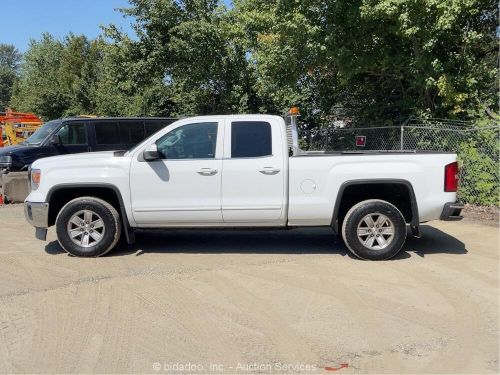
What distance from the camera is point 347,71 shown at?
41.7ft

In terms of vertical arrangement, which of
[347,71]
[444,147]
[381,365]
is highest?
[347,71]

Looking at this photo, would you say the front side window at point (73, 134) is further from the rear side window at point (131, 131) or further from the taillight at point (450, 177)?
the taillight at point (450, 177)

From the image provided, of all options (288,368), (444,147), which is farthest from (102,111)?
(288,368)

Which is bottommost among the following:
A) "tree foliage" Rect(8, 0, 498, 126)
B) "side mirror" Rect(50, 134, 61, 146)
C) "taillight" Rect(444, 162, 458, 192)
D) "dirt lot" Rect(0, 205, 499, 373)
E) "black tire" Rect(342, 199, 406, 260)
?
"dirt lot" Rect(0, 205, 499, 373)

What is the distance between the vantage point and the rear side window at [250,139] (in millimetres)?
6832

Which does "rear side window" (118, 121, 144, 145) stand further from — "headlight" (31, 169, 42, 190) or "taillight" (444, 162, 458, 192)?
"taillight" (444, 162, 458, 192)

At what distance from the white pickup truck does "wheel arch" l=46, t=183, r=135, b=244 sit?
0.03 meters

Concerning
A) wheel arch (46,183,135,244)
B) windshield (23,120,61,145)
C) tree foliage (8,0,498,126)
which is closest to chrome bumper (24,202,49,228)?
wheel arch (46,183,135,244)

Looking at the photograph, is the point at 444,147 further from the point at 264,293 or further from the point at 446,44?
the point at 264,293

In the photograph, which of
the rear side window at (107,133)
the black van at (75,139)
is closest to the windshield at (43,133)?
the black van at (75,139)

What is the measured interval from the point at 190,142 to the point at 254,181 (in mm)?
998

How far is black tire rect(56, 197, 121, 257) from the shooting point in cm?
687

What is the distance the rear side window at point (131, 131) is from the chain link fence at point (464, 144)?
17.6 ft

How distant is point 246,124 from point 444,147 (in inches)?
257
